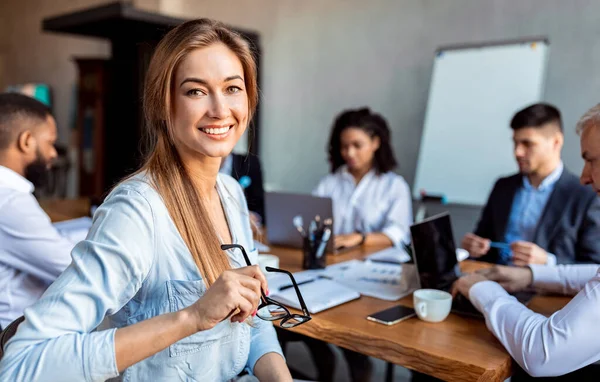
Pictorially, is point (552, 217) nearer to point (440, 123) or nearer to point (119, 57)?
point (440, 123)

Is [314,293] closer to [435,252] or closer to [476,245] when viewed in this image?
[435,252]

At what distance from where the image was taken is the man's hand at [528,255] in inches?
73.0

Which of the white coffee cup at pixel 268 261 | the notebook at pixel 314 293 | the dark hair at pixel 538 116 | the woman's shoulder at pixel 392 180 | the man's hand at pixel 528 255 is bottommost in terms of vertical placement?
the white coffee cup at pixel 268 261

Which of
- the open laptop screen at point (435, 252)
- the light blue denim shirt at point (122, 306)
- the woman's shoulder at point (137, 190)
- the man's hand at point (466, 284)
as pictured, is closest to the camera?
the light blue denim shirt at point (122, 306)

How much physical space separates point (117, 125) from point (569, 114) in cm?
410

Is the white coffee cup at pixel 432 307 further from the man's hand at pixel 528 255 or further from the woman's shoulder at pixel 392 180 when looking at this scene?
the woman's shoulder at pixel 392 180

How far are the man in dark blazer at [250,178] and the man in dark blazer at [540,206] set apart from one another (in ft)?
4.08

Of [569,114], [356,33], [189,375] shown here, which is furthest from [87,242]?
[356,33]

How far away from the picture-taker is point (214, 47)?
1.08 meters

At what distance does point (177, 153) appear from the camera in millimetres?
1120

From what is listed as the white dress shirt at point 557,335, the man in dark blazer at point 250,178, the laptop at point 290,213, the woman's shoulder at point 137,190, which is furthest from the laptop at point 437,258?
the man in dark blazer at point 250,178

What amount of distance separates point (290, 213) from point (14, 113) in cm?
110

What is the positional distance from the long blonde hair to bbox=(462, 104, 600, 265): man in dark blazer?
1.36 metres

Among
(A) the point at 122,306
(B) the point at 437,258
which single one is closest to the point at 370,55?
(B) the point at 437,258
